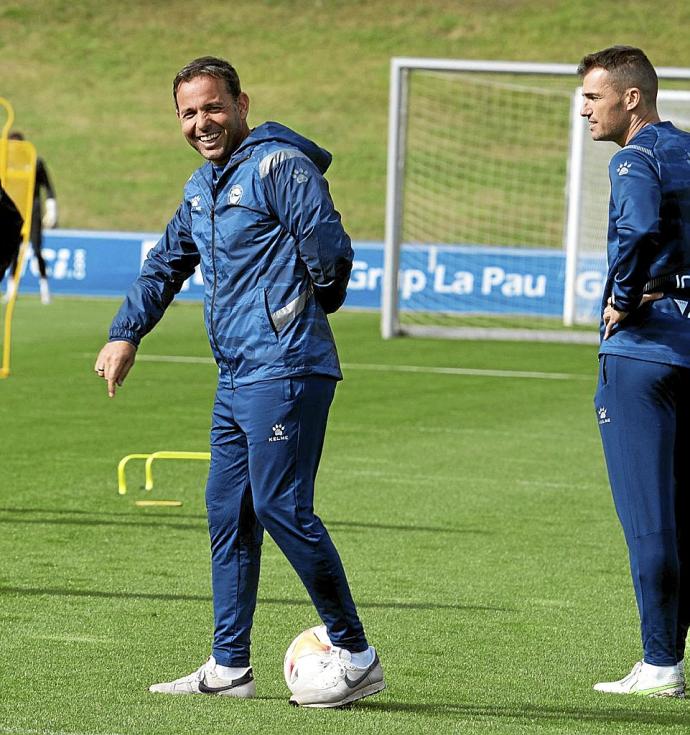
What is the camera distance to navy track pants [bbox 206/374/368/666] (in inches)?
184

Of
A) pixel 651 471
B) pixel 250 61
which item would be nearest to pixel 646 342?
pixel 651 471

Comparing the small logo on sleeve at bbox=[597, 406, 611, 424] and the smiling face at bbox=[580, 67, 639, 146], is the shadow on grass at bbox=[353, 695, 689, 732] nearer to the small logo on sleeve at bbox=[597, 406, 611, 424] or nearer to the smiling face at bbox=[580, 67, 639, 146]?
the small logo on sleeve at bbox=[597, 406, 611, 424]

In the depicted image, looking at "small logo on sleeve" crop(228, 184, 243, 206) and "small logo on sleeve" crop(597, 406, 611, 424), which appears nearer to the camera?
"small logo on sleeve" crop(228, 184, 243, 206)

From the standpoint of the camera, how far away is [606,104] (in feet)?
16.1

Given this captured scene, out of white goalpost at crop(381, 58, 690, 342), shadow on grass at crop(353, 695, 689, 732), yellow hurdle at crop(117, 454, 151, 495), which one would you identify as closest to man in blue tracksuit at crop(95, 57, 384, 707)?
shadow on grass at crop(353, 695, 689, 732)

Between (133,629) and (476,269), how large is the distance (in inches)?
721

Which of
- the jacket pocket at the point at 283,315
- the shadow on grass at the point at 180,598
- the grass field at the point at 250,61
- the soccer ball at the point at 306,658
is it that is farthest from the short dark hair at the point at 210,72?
the grass field at the point at 250,61

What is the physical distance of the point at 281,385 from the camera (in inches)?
184

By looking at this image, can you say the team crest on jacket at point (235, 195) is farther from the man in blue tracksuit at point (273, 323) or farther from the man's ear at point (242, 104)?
the man's ear at point (242, 104)

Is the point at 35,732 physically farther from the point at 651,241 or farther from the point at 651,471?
the point at 651,241

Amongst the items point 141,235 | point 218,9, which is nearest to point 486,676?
point 141,235

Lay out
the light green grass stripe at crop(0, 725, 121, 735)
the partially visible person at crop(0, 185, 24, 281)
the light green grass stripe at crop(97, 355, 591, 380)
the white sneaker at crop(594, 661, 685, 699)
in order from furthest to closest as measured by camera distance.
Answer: the light green grass stripe at crop(97, 355, 591, 380), the partially visible person at crop(0, 185, 24, 281), the white sneaker at crop(594, 661, 685, 699), the light green grass stripe at crop(0, 725, 121, 735)

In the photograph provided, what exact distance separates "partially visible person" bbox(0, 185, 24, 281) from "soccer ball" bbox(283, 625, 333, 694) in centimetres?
188

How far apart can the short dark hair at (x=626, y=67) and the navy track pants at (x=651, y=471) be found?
2.63ft
